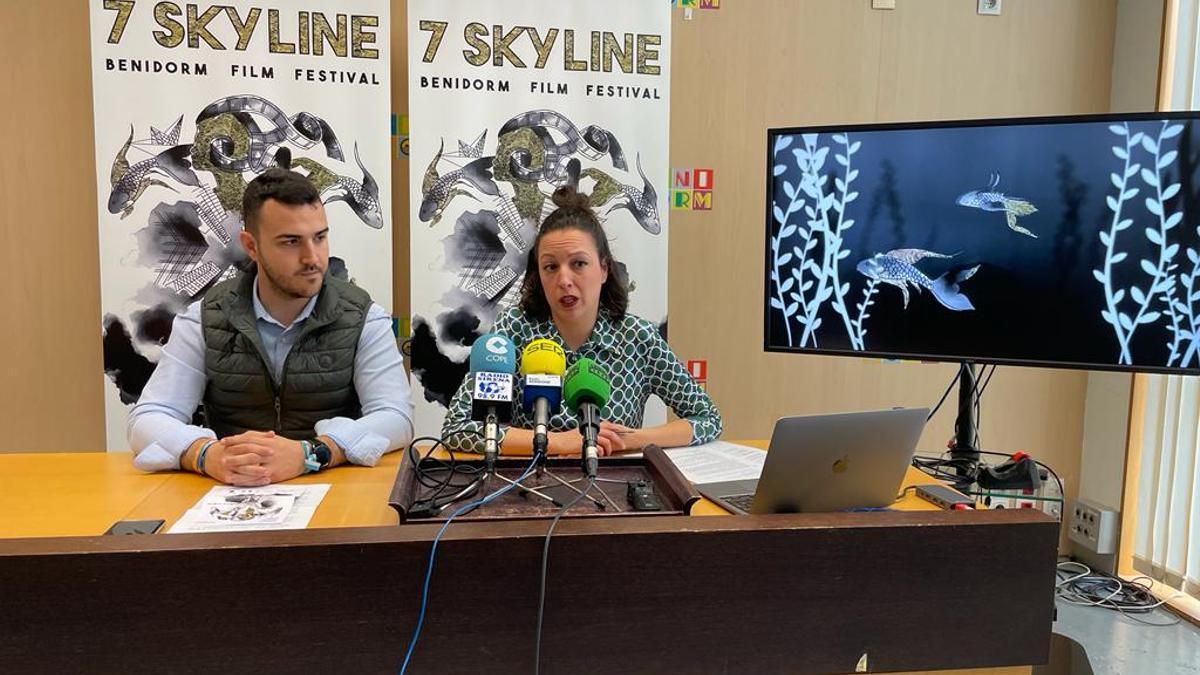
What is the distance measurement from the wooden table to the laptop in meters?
0.07

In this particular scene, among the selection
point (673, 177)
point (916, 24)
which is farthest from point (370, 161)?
point (916, 24)

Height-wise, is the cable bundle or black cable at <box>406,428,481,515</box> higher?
black cable at <box>406,428,481,515</box>

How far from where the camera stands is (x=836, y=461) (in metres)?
1.21

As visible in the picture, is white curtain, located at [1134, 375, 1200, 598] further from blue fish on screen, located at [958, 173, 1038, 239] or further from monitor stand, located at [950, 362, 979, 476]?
blue fish on screen, located at [958, 173, 1038, 239]

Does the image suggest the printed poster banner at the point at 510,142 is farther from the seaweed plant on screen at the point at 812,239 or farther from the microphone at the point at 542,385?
the microphone at the point at 542,385

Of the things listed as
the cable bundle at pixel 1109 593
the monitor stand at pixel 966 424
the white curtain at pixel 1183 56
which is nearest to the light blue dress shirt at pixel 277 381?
the monitor stand at pixel 966 424

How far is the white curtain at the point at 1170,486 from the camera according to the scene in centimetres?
276

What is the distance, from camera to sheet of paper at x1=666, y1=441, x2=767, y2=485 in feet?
5.16

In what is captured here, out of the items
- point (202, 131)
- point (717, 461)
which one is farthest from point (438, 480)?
point (202, 131)

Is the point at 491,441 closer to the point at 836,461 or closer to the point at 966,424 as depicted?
the point at 836,461

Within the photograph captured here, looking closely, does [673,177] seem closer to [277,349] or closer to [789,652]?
[277,349]

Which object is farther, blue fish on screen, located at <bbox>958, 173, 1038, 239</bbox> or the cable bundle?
the cable bundle

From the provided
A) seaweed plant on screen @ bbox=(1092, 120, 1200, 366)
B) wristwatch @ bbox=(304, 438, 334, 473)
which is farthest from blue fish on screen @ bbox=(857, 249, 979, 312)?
wristwatch @ bbox=(304, 438, 334, 473)

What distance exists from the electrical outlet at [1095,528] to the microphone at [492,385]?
2.89 metres
